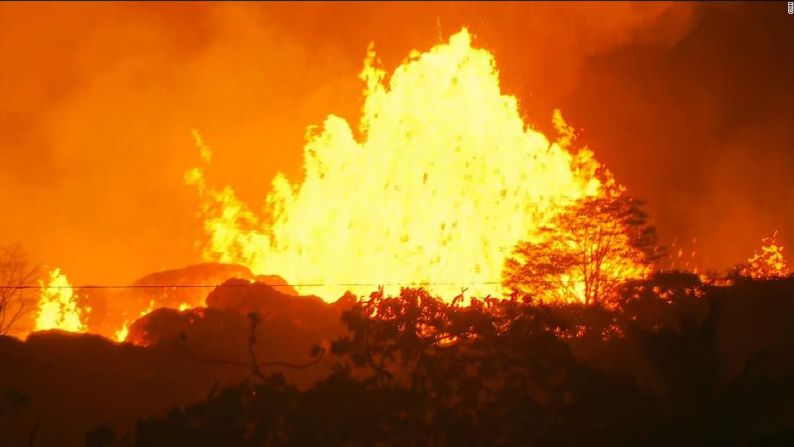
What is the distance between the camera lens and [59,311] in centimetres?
3922

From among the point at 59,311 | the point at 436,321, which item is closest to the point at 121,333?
the point at 59,311

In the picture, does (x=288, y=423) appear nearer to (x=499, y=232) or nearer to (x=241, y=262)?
(x=499, y=232)

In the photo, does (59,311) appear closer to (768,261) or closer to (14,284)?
(14,284)

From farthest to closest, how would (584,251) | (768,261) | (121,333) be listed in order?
(768,261)
(121,333)
(584,251)

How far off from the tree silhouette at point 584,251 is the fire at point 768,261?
687 cm

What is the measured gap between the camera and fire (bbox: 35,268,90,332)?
124ft

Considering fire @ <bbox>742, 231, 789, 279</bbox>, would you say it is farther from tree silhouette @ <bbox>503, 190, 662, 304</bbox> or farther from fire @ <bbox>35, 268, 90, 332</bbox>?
fire @ <bbox>35, 268, 90, 332</bbox>

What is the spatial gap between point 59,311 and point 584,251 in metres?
25.0

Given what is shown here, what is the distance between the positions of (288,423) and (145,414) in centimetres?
1650

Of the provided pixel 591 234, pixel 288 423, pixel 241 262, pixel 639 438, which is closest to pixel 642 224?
pixel 591 234

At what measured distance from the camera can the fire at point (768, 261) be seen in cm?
4083

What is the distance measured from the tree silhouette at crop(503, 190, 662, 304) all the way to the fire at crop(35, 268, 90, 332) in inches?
797

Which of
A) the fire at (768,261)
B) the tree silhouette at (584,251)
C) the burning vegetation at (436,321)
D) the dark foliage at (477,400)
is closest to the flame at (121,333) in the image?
the burning vegetation at (436,321)

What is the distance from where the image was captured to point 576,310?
30.3m
